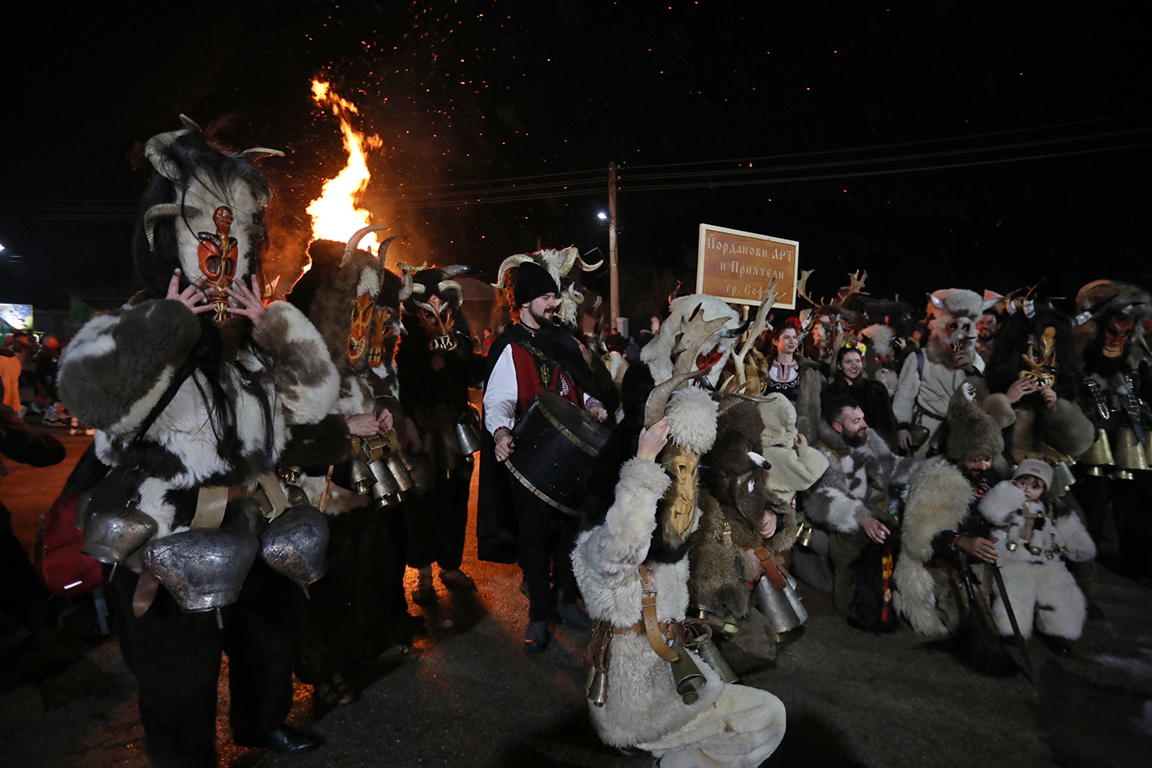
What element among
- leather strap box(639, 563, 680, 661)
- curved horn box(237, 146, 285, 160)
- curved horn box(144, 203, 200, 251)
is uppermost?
curved horn box(237, 146, 285, 160)

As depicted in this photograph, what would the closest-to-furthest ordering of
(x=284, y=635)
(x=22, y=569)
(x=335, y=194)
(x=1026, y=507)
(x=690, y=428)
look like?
(x=690, y=428) → (x=284, y=635) → (x=22, y=569) → (x=1026, y=507) → (x=335, y=194)

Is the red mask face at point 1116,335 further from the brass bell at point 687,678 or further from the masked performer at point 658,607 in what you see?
the brass bell at point 687,678

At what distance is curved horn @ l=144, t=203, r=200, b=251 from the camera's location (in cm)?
230

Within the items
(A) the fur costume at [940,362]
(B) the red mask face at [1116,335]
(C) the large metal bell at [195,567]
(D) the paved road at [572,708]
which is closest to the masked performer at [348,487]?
(D) the paved road at [572,708]

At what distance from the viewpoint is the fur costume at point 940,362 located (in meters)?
5.72

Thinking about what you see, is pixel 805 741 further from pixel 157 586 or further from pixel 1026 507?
pixel 157 586

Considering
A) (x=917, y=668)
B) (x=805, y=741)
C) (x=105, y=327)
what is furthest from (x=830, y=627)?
(x=105, y=327)

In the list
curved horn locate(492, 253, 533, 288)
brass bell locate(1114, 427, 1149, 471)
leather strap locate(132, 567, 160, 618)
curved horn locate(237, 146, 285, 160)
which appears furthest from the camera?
brass bell locate(1114, 427, 1149, 471)

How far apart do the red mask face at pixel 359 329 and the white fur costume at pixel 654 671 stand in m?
1.73

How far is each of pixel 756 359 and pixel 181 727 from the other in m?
3.85

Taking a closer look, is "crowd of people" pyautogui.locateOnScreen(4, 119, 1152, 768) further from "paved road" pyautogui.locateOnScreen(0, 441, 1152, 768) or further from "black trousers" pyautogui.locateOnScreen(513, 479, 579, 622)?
"paved road" pyautogui.locateOnScreen(0, 441, 1152, 768)

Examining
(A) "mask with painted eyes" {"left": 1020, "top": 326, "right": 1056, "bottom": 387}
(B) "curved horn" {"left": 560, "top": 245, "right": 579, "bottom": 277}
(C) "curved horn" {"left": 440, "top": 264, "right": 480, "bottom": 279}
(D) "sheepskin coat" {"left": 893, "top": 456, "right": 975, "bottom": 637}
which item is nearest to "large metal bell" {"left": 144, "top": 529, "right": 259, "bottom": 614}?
(B) "curved horn" {"left": 560, "top": 245, "right": 579, "bottom": 277}

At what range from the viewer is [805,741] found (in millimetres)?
3025

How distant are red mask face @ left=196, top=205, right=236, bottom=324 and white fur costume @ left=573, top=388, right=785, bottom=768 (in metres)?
1.62
